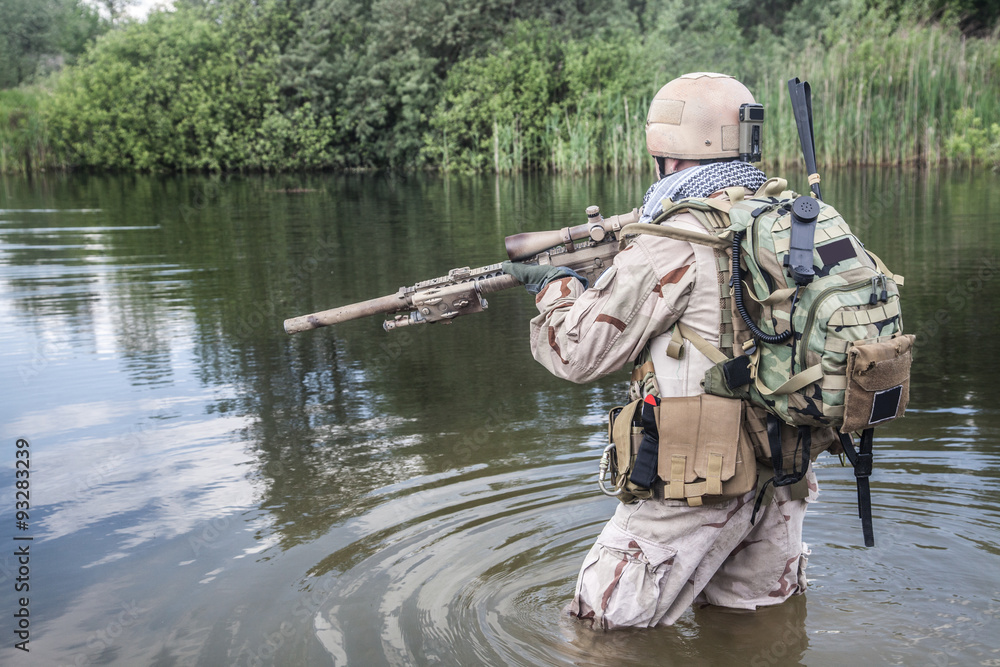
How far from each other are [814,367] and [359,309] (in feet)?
6.05

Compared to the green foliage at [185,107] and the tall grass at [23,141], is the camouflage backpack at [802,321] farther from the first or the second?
the tall grass at [23,141]

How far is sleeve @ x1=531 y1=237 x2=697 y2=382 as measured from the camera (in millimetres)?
2828

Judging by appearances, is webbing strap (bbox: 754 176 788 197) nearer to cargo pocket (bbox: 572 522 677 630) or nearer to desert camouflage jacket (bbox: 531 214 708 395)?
desert camouflage jacket (bbox: 531 214 708 395)

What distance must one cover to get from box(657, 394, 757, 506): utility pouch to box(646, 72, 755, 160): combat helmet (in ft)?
2.70

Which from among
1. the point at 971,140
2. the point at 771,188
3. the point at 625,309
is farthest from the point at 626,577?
the point at 971,140

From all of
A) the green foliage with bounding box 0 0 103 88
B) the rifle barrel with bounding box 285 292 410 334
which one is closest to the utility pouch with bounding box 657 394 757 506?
the rifle barrel with bounding box 285 292 410 334

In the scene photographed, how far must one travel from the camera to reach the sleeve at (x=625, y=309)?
9.28 feet

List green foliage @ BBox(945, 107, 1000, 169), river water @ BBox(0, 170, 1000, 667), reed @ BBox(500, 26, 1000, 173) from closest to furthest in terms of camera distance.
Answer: river water @ BBox(0, 170, 1000, 667) → green foliage @ BBox(945, 107, 1000, 169) → reed @ BBox(500, 26, 1000, 173)

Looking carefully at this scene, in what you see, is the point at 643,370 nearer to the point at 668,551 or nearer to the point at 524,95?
the point at 668,551

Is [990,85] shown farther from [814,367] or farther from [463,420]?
[814,367]

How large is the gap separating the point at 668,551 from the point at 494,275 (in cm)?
127

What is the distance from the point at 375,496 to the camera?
4.75 meters

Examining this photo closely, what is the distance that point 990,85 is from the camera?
21531 mm

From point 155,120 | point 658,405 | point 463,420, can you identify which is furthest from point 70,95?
point 658,405
